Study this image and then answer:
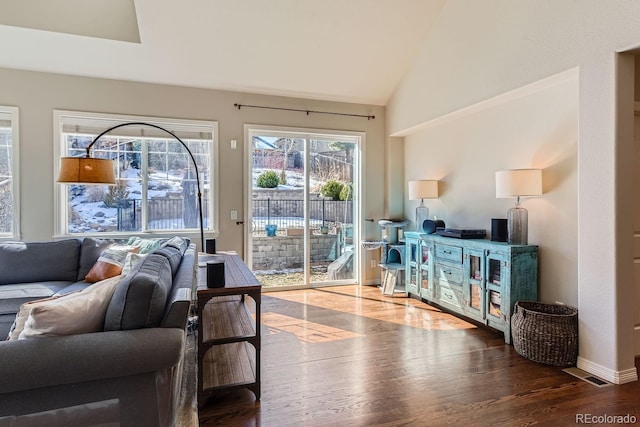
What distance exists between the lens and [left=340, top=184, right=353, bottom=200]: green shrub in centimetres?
556

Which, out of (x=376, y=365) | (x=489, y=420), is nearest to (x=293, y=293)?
(x=376, y=365)

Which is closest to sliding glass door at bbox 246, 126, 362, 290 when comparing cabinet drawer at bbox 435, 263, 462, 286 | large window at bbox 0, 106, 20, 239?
cabinet drawer at bbox 435, 263, 462, 286

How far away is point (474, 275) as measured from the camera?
12.4 ft

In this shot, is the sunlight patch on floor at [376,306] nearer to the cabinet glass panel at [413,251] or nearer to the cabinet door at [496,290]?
the cabinet door at [496,290]

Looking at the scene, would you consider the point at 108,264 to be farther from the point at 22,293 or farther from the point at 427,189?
the point at 427,189

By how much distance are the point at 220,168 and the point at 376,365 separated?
125 inches

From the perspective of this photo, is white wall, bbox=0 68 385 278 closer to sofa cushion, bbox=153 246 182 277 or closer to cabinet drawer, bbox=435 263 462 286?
cabinet drawer, bbox=435 263 462 286

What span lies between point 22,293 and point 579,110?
15.2ft

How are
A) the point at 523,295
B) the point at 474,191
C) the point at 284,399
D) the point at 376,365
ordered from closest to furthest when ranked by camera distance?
the point at 284,399, the point at 376,365, the point at 523,295, the point at 474,191

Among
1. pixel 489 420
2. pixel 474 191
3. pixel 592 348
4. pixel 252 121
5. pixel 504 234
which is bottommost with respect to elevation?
pixel 489 420

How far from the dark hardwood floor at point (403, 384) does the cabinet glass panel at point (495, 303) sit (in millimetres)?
235

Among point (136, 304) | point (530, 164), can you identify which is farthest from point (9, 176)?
point (530, 164)

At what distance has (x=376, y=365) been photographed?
2.87 meters

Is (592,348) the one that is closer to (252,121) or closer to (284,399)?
(284,399)
